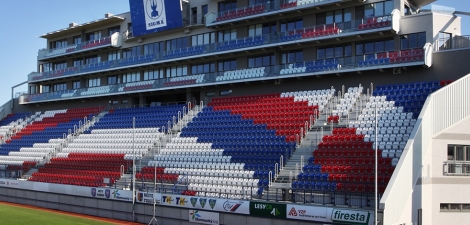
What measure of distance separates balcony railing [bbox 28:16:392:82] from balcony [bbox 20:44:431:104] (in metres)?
1.61

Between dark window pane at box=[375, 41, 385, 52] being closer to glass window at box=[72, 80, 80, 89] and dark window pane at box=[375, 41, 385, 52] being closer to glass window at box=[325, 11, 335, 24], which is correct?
glass window at box=[325, 11, 335, 24]

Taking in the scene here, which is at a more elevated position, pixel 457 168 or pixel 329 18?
pixel 329 18

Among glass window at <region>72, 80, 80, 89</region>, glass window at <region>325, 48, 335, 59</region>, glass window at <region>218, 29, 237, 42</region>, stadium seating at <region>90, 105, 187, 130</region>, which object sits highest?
glass window at <region>218, 29, 237, 42</region>

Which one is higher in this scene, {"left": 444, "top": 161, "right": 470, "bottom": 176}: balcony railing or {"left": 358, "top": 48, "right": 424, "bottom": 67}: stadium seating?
{"left": 358, "top": 48, "right": 424, "bottom": 67}: stadium seating

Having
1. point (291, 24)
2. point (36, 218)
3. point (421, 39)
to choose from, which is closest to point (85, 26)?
point (291, 24)

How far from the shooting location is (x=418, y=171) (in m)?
21.0

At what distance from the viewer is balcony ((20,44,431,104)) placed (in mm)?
29422

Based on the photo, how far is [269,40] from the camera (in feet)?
115

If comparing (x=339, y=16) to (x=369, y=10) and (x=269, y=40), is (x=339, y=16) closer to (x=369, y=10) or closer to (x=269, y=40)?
(x=369, y=10)

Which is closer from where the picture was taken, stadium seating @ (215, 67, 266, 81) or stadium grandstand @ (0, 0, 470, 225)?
stadium grandstand @ (0, 0, 470, 225)

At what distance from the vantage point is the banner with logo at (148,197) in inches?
1020

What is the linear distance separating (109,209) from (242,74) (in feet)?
46.8

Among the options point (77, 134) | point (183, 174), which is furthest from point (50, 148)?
point (183, 174)

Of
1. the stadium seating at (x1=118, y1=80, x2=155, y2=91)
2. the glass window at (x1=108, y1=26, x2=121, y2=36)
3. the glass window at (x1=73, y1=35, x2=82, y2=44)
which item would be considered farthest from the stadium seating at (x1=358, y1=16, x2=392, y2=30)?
the glass window at (x1=73, y1=35, x2=82, y2=44)
